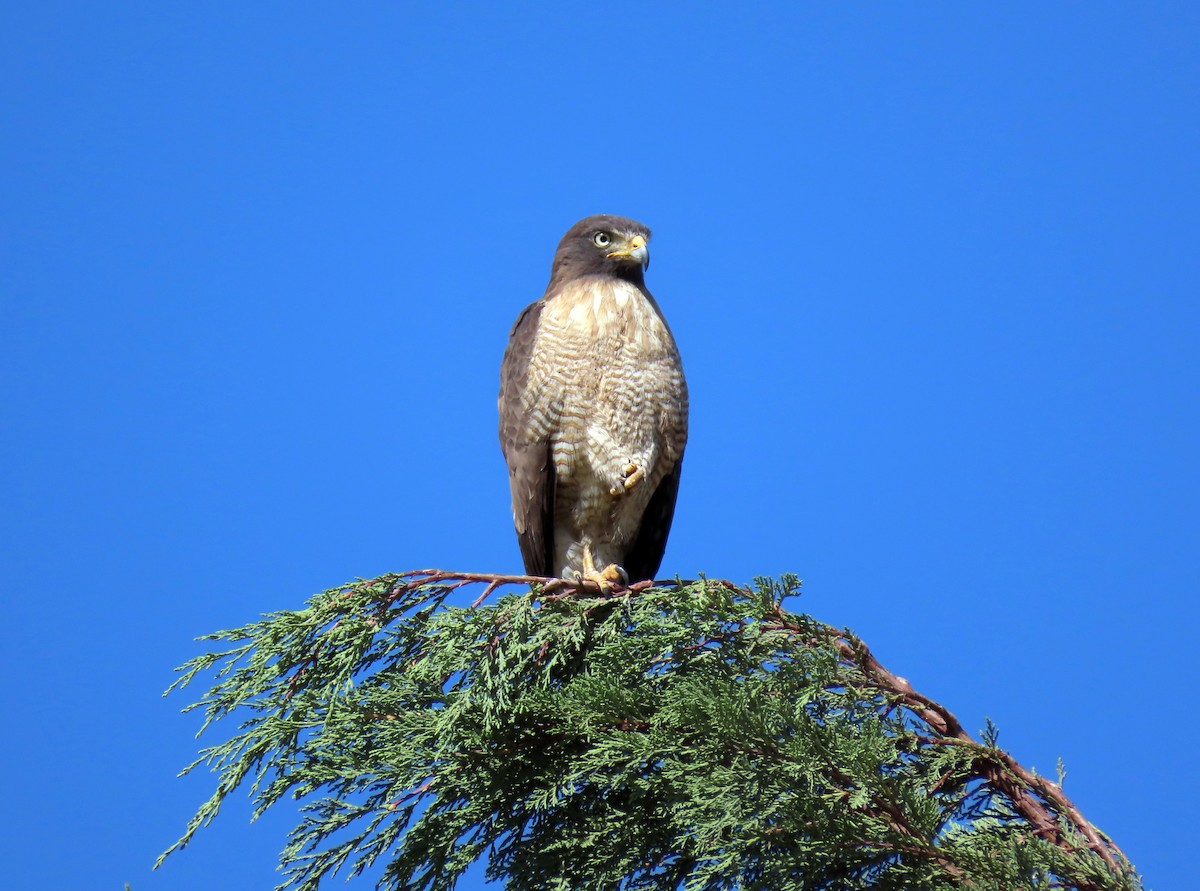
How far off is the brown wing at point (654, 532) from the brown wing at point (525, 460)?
40cm

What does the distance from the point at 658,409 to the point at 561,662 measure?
168cm

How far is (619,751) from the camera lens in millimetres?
3219

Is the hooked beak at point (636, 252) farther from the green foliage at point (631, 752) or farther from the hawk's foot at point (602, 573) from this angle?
the green foliage at point (631, 752)

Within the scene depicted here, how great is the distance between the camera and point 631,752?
10.5 ft

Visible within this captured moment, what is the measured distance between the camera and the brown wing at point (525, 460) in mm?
5121

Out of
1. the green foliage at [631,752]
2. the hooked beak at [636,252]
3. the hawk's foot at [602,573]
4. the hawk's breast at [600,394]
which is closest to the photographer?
the green foliage at [631,752]

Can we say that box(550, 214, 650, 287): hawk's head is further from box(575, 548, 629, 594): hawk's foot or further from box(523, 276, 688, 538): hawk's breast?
box(575, 548, 629, 594): hawk's foot

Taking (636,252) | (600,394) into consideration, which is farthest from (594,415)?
(636,252)

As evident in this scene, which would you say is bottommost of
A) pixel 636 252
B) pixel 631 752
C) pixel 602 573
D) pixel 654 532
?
pixel 631 752

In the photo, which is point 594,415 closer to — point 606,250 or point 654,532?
point 654,532

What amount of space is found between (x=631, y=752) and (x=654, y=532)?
7.69 feet

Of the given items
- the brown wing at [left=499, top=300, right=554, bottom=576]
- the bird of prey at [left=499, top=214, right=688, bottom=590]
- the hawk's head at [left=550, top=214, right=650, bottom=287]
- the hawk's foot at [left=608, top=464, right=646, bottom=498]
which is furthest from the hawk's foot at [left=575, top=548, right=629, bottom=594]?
the hawk's head at [left=550, top=214, right=650, bottom=287]

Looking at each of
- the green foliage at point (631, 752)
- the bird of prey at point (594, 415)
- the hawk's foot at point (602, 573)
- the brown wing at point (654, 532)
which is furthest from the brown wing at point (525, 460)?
the green foliage at point (631, 752)

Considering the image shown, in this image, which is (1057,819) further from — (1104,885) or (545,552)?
(545,552)
